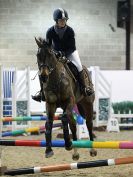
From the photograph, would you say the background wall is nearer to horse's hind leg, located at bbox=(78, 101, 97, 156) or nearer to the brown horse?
horse's hind leg, located at bbox=(78, 101, 97, 156)

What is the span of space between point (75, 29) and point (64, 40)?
11.5m

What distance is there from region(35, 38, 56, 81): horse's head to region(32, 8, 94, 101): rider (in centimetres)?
13

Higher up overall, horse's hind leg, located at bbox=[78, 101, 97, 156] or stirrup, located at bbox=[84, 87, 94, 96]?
stirrup, located at bbox=[84, 87, 94, 96]

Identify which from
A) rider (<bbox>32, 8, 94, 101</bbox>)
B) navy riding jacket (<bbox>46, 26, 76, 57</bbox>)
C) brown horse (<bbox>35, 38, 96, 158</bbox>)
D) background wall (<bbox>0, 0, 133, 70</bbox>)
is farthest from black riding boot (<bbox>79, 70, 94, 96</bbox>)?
background wall (<bbox>0, 0, 133, 70</bbox>)

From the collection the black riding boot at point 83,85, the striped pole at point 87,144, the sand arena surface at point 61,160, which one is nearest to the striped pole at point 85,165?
the striped pole at point 87,144

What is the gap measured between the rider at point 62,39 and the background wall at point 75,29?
35.3ft

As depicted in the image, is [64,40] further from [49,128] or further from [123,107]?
[123,107]

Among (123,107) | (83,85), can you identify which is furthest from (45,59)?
(123,107)

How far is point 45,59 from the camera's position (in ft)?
15.3

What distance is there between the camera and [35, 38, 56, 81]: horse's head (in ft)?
15.0

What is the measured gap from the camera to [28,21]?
53.9ft

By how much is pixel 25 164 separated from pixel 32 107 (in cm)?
797

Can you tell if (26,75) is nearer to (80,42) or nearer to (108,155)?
(108,155)

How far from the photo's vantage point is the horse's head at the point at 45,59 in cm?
458
